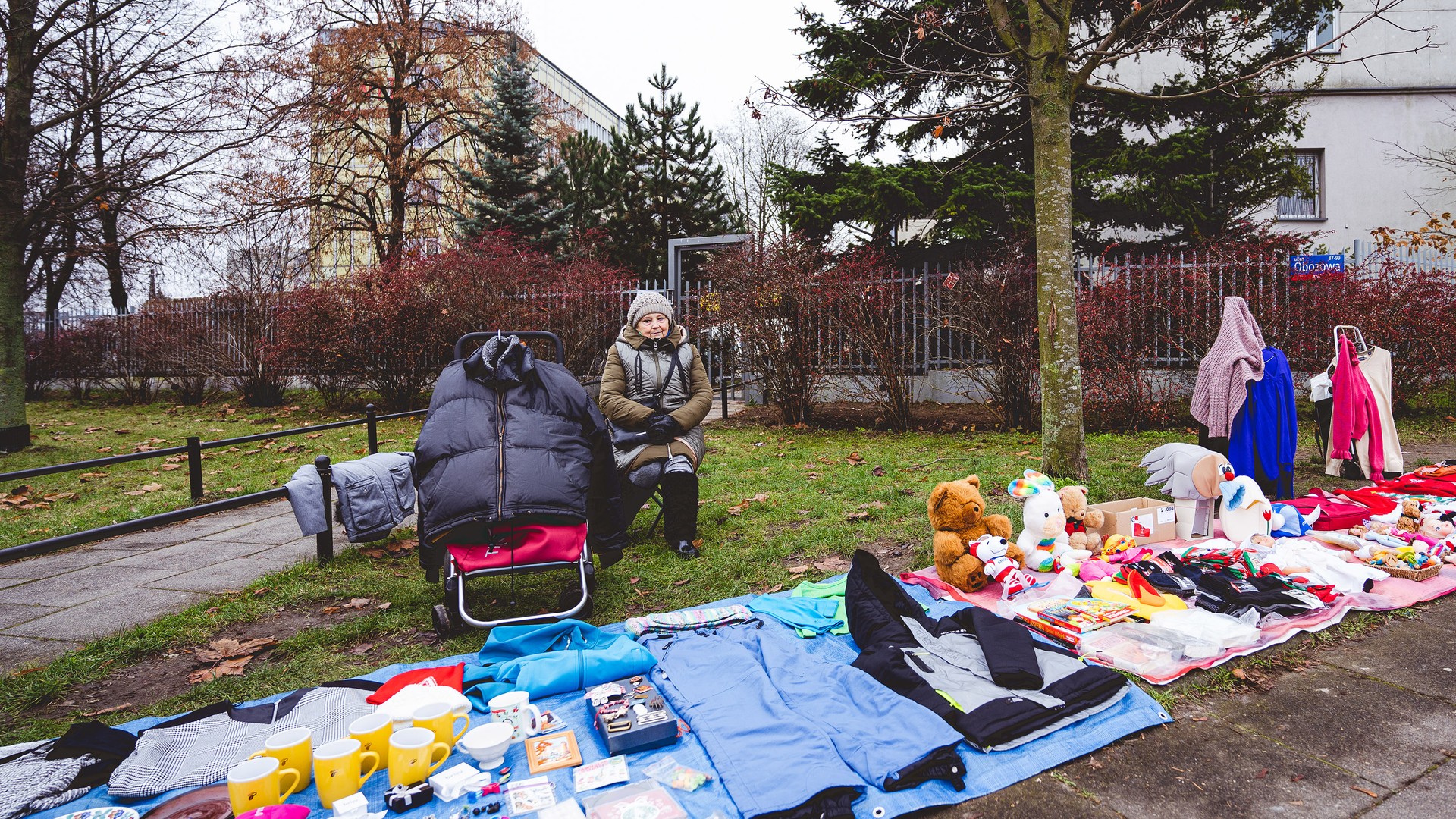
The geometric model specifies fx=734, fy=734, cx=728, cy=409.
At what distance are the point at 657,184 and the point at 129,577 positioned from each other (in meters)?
22.1

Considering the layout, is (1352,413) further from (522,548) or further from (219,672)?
(219,672)

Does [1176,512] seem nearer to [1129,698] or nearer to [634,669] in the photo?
[1129,698]

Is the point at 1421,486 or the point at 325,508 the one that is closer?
the point at 325,508

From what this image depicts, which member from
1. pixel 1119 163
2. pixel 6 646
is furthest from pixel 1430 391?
pixel 6 646

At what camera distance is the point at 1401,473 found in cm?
616

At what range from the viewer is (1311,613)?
360 cm

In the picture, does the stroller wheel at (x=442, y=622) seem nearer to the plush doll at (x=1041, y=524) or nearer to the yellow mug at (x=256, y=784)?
the yellow mug at (x=256, y=784)

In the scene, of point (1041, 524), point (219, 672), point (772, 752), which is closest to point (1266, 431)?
point (1041, 524)

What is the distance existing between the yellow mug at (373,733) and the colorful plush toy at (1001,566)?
2982 millimetres

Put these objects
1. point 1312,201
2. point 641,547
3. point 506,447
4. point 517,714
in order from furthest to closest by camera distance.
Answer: point 1312,201
point 641,547
point 506,447
point 517,714

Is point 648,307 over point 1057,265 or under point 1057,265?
under

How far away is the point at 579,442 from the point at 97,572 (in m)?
3.99

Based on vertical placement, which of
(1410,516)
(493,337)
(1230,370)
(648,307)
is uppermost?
(648,307)

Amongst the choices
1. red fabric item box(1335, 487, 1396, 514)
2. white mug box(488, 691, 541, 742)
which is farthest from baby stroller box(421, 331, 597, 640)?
red fabric item box(1335, 487, 1396, 514)
